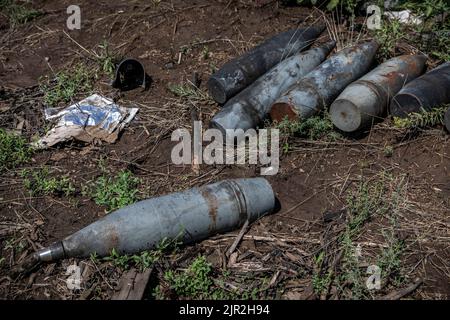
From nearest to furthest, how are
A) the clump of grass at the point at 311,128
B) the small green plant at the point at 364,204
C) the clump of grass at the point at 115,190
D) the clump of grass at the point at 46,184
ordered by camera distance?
1. the small green plant at the point at 364,204
2. the clump of grass at the point at 115,190
3. the clump of grass at the point at 46,184
4. the clump of grass at the point at 311,128

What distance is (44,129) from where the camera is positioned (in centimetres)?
468

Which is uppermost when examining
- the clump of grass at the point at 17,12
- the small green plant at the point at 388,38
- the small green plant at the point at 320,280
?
the small green plant at the point at 388,38

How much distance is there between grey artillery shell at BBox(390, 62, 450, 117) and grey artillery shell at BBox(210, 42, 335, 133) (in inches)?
33.3

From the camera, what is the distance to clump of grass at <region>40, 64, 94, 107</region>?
5.04 metres

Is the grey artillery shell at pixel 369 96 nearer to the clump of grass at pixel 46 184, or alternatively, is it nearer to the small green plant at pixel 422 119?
the small green plant at pixel 422 119

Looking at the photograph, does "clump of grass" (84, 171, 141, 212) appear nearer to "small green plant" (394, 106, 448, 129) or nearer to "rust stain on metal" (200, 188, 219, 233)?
"rust stain on metal" (200, 188, 219, 233)

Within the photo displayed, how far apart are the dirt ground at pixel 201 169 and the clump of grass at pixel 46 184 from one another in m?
0.06

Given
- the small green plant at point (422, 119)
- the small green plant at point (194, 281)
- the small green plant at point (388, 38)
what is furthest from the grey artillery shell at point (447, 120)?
the small green plant at point (194, 281)

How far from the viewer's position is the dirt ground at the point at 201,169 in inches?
134

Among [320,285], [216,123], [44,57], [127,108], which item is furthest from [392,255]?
[44,57]

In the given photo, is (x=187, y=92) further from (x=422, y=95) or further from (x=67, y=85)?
(x=422, y=95)

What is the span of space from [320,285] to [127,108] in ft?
8.20

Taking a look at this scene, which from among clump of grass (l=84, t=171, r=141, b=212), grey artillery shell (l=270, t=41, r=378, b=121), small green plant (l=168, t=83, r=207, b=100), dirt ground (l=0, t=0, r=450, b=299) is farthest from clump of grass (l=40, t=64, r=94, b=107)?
grey artillery shell (l=270, t=41, r=378, b=121)
